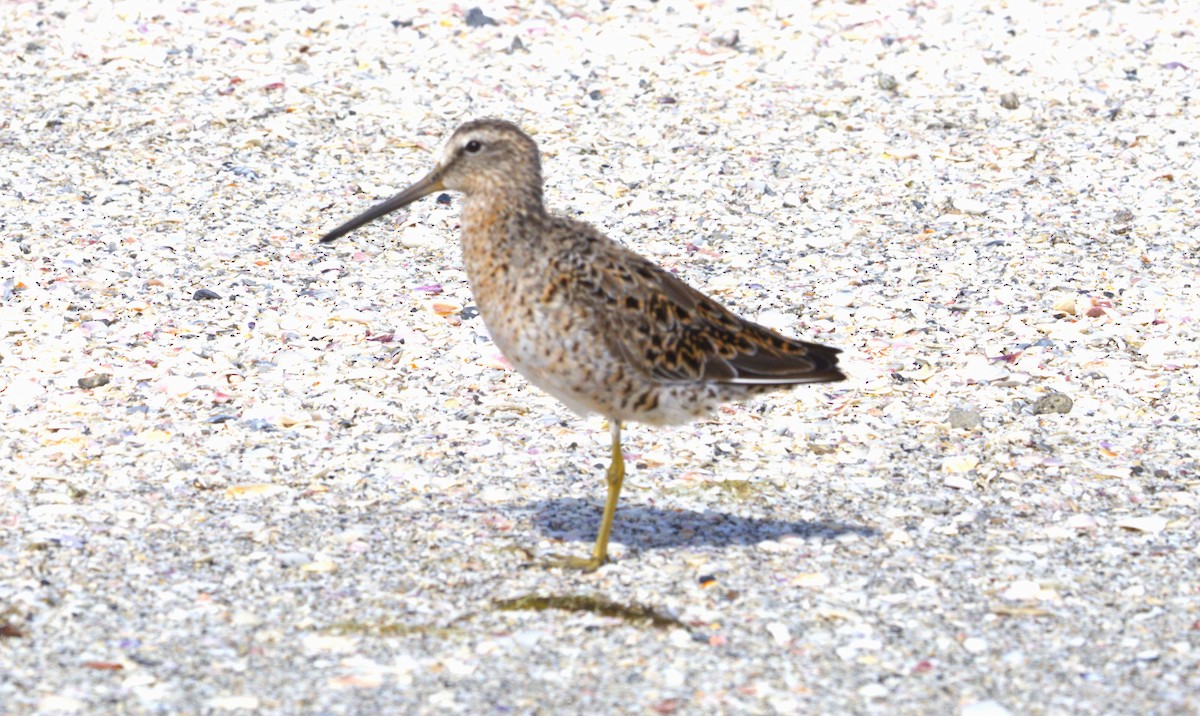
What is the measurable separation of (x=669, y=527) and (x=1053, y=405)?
2.47 metres

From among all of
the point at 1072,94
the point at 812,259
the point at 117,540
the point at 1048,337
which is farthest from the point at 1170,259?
the point at 117,540

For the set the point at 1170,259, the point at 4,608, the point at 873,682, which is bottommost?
the point at 4,608

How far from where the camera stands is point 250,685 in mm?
Answer: 6012

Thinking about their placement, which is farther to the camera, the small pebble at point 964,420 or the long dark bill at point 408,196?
the small pebble at point 964,420

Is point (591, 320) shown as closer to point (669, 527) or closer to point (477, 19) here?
point (669, 527)

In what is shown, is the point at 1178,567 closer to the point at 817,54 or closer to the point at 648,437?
the point at 648,437

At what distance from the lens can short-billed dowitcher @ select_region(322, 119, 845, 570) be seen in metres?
6.96

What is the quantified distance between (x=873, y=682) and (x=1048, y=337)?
411cm

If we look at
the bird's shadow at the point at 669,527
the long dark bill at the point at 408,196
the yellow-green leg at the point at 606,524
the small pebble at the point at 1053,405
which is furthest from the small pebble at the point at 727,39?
the yellow-green leg at the point at 606,524

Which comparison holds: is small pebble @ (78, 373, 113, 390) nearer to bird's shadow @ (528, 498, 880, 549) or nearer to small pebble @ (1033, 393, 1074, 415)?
bird's shadow @ (528, 498, 880, 549)

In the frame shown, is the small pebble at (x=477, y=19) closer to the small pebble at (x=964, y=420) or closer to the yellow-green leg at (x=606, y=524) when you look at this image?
the small pebble at (x=964, y=420)

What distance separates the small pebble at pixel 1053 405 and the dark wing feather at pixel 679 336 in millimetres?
1967

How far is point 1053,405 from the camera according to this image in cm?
885

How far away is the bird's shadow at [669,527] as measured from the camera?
24.7ft
